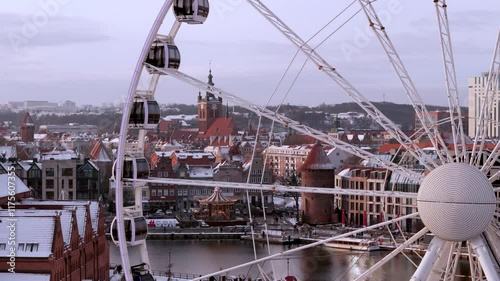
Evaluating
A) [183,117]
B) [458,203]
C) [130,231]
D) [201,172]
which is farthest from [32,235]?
[183,117]

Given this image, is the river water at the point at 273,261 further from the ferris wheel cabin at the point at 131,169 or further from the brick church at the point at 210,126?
the brick church at the point at 210,126

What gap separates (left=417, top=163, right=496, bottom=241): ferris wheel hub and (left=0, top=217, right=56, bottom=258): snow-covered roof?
8166mm

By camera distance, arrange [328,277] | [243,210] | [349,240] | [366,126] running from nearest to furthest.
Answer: [328,277] → [349,240] → [243,210] → [366,126]

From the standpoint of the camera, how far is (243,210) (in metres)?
39.8

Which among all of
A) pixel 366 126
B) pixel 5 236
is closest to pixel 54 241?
pixel 5 236

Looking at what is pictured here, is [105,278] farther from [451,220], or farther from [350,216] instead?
[350,216]

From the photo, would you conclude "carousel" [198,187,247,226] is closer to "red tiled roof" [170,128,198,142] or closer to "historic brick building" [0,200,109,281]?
"historic brick building" [0,200,109,281]

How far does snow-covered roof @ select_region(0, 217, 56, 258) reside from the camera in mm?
14570

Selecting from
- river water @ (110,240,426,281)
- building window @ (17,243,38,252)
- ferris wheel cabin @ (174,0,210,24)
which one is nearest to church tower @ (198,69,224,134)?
river water @ (110,240,426,281)

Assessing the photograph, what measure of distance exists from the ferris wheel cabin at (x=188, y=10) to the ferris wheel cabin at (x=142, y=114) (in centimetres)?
91

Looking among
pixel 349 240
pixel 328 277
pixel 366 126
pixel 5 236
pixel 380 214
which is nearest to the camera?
pixel 5 236

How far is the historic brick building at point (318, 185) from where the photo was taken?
3566 cm

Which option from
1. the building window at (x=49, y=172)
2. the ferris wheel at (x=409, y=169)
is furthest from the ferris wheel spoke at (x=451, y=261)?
the building window at (x=49, y=172)

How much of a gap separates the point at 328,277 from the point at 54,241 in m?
11.4
